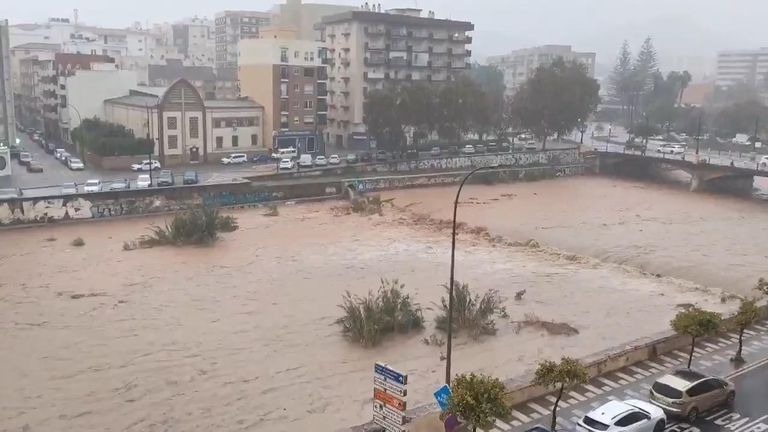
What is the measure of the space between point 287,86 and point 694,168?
31037 millimetres

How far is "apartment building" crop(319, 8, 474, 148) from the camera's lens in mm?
65875

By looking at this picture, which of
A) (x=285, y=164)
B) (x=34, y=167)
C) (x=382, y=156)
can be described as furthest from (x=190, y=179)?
(x=382, y=156)

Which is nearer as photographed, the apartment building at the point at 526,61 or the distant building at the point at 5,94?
the distant building at the point at 5,94

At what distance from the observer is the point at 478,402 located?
1192 centimetres

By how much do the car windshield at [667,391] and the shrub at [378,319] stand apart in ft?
25.2

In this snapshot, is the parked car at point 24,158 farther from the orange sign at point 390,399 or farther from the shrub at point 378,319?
the orange sign at point 390,399

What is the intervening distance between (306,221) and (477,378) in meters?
27.5

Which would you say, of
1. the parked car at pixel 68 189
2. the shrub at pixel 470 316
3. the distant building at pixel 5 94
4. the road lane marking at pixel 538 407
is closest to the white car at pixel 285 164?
the parked car at pixel 68 189

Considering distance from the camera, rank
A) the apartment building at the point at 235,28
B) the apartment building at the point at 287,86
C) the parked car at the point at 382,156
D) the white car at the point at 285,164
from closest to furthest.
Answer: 1. the white car at the point at 285,164
2. the parked car at the point at 382,156
3. the apartment building at the point at 287,86
4. the apartment building at the point at 235,28

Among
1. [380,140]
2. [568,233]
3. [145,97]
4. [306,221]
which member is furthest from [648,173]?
[145,97]

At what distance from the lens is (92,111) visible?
5850cm

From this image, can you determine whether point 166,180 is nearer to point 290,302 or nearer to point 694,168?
point 290,302

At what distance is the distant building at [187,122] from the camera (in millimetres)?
51312

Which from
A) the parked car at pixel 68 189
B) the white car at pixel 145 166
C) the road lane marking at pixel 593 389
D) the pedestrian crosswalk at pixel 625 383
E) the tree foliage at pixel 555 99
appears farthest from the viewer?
the tree foliage at pixel 555 99
